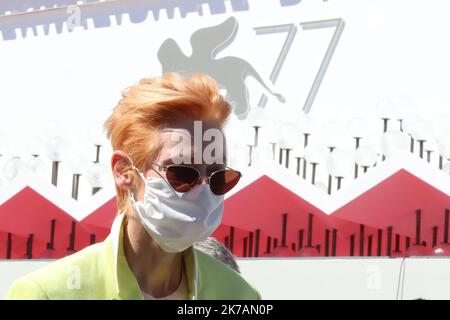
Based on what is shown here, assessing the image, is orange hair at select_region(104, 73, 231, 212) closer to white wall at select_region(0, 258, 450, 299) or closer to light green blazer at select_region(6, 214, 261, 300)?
light green blazer at select_region(6, 214, 261, 300)

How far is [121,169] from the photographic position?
2.24 m

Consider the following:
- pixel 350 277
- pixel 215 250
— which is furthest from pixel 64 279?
pixel 350 277

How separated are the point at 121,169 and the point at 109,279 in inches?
8.7

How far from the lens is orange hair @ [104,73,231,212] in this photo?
2.16 m

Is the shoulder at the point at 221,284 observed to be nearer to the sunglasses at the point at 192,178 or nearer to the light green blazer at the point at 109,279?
the light green blazer at the point at 109,279

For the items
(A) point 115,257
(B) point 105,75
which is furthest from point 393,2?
(A) point 115,257

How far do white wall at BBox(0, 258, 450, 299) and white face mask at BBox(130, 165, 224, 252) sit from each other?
311 centimetres

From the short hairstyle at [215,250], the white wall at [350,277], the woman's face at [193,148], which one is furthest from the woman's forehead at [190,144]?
the white wall at [350,277]

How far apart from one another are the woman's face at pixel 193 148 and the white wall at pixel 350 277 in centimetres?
320

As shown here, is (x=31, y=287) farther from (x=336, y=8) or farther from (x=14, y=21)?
(x=14, y=21)

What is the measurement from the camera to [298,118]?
807 cm

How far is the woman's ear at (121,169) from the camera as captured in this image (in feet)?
7.30
